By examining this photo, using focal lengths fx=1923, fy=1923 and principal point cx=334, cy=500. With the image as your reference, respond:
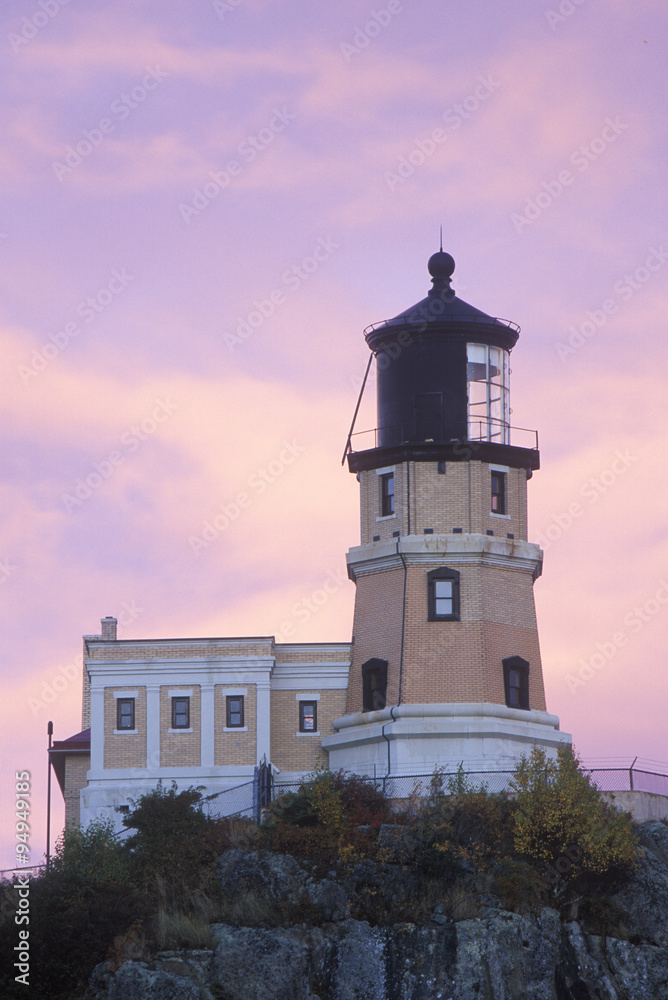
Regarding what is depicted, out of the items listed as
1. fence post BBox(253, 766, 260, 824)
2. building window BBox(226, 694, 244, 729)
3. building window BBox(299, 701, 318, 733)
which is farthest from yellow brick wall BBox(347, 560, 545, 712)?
fence post BBox(253, 766, 260, 824)

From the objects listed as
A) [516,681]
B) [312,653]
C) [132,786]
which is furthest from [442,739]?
[132,786]

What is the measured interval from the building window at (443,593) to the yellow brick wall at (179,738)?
8888 mm

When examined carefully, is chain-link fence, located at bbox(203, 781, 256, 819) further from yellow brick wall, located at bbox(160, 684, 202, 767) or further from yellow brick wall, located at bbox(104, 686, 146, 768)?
yellow brick wall, located at bbox(104, 686, 146, 768)

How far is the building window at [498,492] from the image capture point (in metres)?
69.2

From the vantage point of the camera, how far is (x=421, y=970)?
55.4 m

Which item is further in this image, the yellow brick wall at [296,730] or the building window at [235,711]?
the yellow brick wall at [296,730]

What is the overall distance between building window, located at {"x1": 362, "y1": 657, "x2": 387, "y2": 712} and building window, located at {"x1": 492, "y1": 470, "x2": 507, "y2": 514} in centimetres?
694

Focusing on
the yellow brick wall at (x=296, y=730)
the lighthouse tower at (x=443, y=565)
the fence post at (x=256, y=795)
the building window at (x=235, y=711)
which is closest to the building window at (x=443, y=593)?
the lighthouse tower at (x=443, y=565)

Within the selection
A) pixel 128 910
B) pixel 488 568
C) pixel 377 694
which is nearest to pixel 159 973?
pixel 128 910

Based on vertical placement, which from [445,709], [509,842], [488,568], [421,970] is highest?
[488,568]

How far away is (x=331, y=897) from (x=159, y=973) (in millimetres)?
5897

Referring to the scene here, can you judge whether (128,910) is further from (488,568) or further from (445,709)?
(488,568)

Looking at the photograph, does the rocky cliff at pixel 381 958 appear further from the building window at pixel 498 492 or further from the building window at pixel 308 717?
the building window at pixel 498 492

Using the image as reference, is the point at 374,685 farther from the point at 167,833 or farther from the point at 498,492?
the point at 167,833
